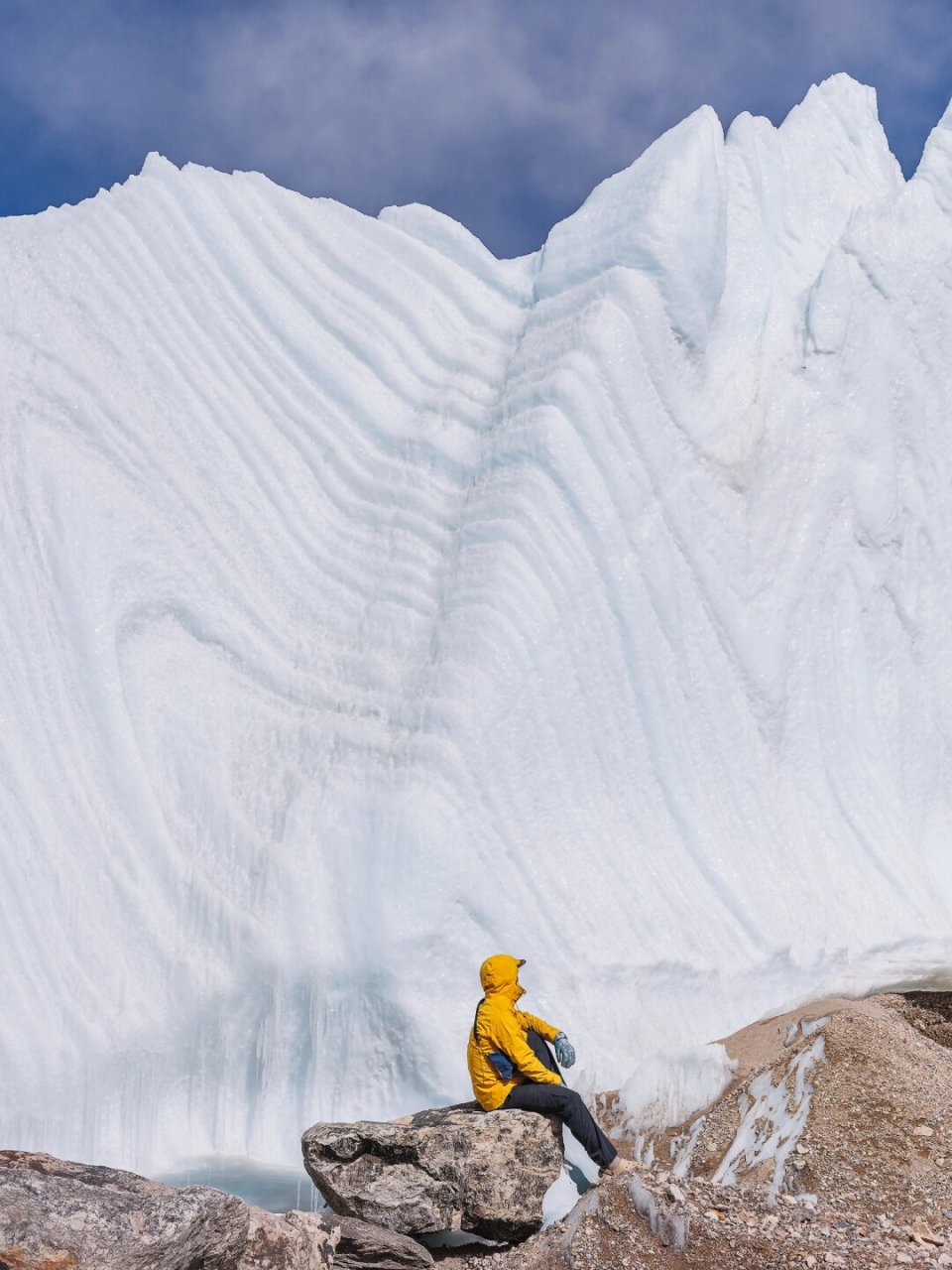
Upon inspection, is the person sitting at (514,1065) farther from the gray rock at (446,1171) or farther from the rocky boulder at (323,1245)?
the rocky boulder at (323,1245)

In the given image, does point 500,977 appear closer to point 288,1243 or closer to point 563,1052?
point 563,1052

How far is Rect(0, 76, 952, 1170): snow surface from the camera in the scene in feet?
27.8

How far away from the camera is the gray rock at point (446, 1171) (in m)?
6.24

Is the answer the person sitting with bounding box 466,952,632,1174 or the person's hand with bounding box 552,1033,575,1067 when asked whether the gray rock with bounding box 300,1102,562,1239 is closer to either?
the person sitting with bounding box 466,952,632,1174

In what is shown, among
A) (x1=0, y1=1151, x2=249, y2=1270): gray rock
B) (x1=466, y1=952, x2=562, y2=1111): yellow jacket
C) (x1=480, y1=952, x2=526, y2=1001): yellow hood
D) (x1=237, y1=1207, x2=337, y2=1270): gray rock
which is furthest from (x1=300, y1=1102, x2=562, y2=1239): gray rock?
(x1=0, y1=1151, x2=249, y2=1270): gray rock

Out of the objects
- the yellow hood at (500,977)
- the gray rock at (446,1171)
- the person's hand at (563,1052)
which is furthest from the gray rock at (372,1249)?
the yellow hood at (500,977)

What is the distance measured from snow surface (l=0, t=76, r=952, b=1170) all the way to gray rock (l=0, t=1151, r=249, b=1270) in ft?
9.11

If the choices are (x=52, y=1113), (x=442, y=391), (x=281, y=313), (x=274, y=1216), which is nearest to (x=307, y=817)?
(x=52, y=1113)

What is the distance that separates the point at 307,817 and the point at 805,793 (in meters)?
4.02

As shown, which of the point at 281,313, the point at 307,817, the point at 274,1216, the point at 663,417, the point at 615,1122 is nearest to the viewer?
the point at 274,1216

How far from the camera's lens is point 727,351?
1154 centimetres

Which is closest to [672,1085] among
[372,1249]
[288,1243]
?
[372,1249]

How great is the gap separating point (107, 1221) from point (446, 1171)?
1.91 meters

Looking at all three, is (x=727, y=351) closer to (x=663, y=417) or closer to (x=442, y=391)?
(x=663, y=417)
